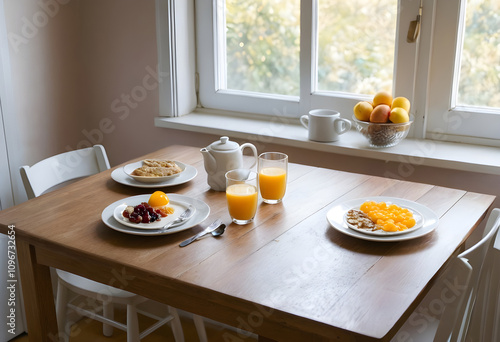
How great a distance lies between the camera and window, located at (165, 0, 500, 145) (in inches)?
75.0

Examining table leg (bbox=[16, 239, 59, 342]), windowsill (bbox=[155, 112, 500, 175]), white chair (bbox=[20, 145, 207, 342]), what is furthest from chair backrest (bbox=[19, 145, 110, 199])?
windowsill (bbox=[155, 112, 500, 175])

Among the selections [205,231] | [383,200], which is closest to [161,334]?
[205,231]

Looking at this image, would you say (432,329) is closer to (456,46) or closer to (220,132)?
(456,46)

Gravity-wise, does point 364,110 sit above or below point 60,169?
above

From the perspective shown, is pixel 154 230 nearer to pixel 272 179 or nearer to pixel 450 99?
pixel 272 179

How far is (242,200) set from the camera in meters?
1.41

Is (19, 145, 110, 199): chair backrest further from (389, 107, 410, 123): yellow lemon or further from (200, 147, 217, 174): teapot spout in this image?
(389, 107, 410, 123): yellow lemon

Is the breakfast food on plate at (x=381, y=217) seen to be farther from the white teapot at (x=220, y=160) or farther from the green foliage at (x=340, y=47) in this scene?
the green foliage at (x=340, y=47)

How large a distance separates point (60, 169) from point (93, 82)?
29.1 inches

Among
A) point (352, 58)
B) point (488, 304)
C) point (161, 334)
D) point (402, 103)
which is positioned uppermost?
point (352, 58)

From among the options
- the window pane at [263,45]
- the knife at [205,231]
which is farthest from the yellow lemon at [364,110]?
the knife at [205,231]

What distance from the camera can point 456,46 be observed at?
1906mm

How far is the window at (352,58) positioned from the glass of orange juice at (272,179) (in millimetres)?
680

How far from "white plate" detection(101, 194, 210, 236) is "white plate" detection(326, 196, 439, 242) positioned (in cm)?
32
